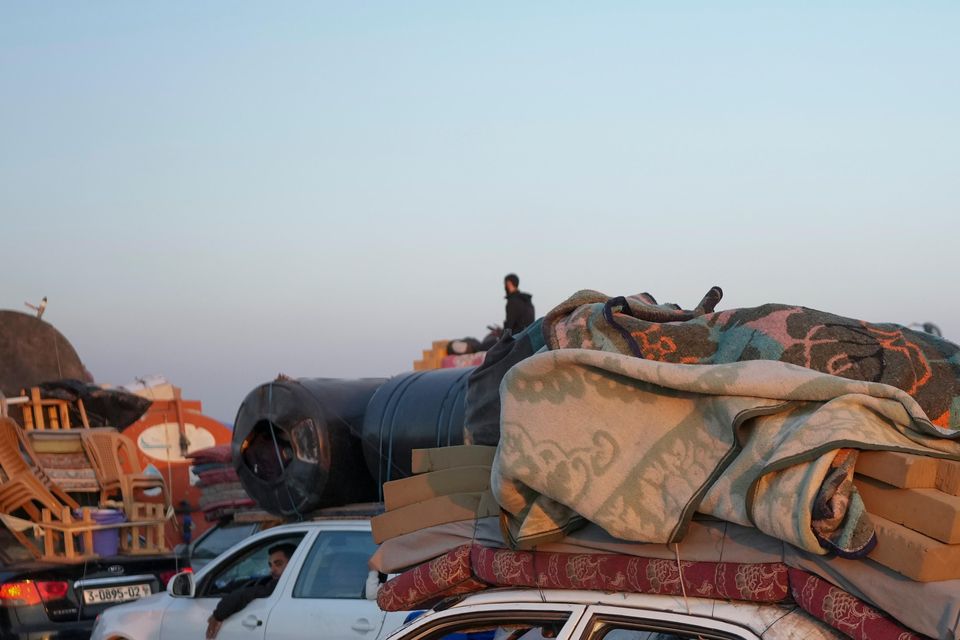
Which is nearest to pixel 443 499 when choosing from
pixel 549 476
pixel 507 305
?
pixel 549 476

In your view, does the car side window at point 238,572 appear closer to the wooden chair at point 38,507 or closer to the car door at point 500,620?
the wooden chair at point 38,507

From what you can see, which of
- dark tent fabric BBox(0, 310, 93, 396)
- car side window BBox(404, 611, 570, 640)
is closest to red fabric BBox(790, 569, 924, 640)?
car side window BBox(404, 611, 570, 640)

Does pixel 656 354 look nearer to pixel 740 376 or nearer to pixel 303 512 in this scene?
pixel 740 376

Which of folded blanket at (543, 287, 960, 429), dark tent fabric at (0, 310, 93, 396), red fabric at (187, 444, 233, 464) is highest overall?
folded blanket at (543, 287, 960, 429)

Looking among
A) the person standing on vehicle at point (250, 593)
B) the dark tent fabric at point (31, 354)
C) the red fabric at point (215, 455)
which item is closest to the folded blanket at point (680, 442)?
the person standing on vehicle at point (250, 593)

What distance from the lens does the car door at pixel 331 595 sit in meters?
6.96

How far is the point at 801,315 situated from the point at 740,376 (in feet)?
1.44

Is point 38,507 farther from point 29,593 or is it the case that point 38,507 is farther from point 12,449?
point 29,593

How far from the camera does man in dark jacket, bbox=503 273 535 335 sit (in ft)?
43.1

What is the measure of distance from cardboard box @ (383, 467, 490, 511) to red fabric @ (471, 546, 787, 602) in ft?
0.84

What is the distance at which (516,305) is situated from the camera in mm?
13242

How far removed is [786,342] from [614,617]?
90 centimetres

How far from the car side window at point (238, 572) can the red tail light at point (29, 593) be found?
247 centimetres

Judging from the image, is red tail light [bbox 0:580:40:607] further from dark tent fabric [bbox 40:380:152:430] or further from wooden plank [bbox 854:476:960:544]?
wooden plank [bbox 854:476:960:544]
